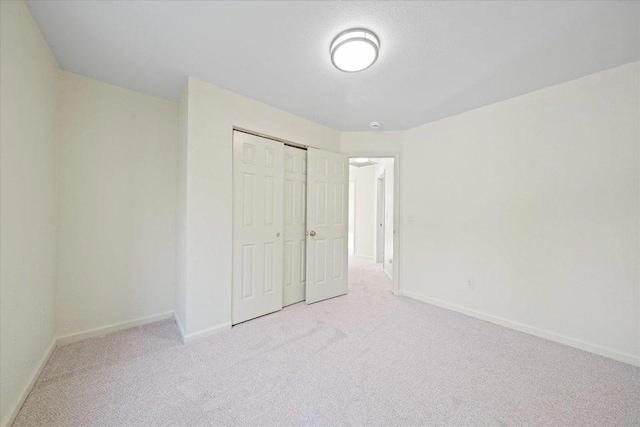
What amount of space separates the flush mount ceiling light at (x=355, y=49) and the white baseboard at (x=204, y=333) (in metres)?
2.53

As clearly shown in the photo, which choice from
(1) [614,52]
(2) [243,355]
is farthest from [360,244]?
(1) [614,52]

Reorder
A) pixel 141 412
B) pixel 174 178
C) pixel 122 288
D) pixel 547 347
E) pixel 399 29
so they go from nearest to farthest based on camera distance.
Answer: pixel 141 412, pixel 399 29, pixel 547 347, pixel 122 288, pixel 174 178

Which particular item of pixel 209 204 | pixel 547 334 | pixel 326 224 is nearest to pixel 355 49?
pixel 209 204

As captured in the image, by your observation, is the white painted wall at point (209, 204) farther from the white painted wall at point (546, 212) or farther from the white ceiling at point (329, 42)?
the white painted wall at point (546, 212)

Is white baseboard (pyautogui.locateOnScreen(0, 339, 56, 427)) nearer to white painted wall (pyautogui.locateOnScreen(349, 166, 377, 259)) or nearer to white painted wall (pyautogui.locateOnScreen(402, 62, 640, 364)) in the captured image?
white painted wall (pyautogui.locateOnScreen(402, 62, 640, 364))

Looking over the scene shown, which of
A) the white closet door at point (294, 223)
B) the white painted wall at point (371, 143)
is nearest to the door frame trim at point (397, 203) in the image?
the white painted wall at point (371, 143)

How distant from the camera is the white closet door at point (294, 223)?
2926 millimetres

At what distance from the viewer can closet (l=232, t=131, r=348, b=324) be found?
2.48m

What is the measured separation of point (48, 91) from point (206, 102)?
1.11m

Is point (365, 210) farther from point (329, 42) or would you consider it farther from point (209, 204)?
point (329, 42)

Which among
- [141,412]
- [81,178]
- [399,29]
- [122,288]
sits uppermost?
Result: [399,29]

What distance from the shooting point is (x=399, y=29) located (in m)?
1.51

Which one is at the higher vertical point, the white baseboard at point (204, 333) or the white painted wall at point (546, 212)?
the white painted wall at point (546, 212)

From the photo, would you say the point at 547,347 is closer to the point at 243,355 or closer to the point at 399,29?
the point at 243,355
